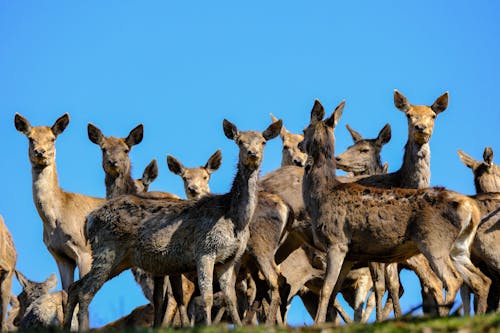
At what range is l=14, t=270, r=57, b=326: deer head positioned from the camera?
1842 cm

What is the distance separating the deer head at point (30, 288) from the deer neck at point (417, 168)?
6.69 m

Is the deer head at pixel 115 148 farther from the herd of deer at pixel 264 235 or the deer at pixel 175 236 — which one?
the deer at pixel 175 236

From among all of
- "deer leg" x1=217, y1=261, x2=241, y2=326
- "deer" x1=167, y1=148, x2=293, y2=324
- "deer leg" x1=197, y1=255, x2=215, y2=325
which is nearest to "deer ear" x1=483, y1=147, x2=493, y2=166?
"deer" x1=167, y1=148, x2=293, y2=324

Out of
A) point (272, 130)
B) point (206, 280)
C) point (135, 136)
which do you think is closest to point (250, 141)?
point (272, 130)

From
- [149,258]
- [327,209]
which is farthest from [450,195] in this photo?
[149,258]

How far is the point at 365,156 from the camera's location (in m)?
19.1

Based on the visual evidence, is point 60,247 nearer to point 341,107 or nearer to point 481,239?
point 341,107

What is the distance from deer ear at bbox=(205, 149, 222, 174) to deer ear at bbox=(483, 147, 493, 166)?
15.8ft

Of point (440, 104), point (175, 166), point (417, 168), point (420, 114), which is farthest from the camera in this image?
point (175, 166)

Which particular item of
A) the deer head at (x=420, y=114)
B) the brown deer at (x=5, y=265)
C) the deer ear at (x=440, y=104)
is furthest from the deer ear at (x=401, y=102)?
the brown deer at (x=5, y=265)

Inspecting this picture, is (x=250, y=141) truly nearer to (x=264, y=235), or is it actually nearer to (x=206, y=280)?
(x=264, y=235)

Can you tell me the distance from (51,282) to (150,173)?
2708mm

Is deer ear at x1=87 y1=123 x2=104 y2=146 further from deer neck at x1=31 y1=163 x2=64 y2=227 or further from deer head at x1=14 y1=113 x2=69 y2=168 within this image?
deer neck at x1=31 y1=163 x2=64 y2=227

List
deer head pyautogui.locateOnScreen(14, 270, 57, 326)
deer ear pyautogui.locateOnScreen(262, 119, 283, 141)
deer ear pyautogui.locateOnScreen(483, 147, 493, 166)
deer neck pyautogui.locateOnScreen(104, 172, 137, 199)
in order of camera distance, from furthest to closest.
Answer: deer ear pyautogui.locateOnScreen(483, 147, 493, 166) → deer head pyautogui.locateOnScreen(14, 270, 57, 326) → deer neck pyautogui.locateOnScreen(104, 172, 137, 199) → deer ear pyautogui.locateOnScreen(262, 119, 283, 141)
